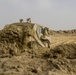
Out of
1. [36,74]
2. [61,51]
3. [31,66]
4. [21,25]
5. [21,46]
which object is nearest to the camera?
[36,74]

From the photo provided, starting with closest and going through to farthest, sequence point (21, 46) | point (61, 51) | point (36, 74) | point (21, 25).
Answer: point (36, 74) < point (61, 51) < point (21, 46) < point (21, 25)

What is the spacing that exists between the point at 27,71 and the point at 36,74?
0.20 metres

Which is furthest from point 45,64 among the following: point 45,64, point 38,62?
point 38,62

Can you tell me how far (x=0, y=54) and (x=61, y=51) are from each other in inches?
57.6

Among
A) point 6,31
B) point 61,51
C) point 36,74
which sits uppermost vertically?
point 6,31

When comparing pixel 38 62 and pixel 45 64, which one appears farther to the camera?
pixel 38 62

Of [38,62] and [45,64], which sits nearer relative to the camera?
[45,64]

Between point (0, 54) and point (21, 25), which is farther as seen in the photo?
point (21, 25)

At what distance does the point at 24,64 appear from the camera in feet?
15.2

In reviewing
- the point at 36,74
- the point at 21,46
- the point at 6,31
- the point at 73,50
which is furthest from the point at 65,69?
the point at 6,31

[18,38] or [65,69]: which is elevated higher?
[18,38]

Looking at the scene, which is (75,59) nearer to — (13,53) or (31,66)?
(31,66)

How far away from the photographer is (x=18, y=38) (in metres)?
7.84

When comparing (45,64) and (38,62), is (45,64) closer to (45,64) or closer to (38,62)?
(45,64)
